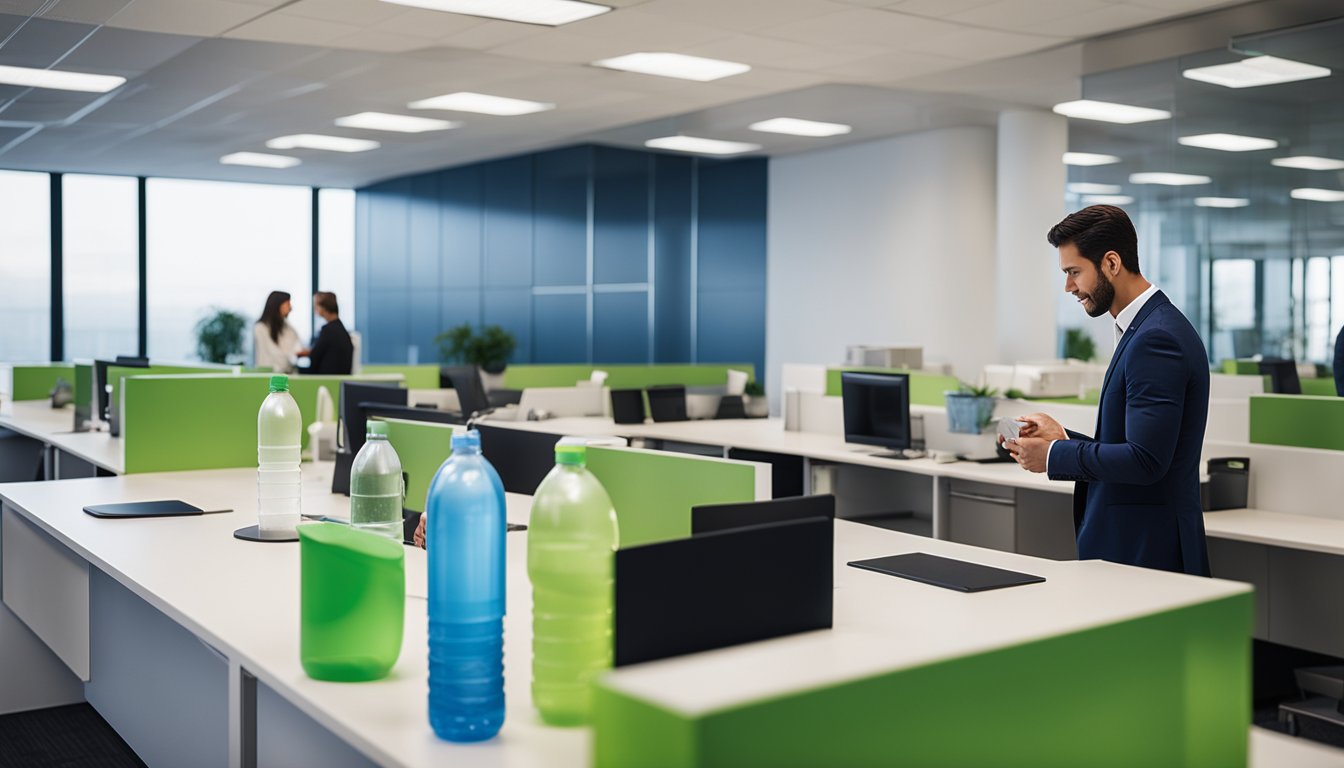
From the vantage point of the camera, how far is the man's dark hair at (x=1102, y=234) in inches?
101

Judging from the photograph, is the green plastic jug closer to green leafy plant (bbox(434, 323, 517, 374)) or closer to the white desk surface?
the white desk surface

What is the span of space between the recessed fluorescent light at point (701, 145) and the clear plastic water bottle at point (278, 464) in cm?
849

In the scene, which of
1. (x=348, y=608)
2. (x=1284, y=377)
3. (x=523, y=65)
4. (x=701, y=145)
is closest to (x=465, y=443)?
(x=348, y=608)

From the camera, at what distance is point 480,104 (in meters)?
9.82

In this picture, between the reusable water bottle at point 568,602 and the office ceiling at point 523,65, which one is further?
the office ceiling at point 523,65

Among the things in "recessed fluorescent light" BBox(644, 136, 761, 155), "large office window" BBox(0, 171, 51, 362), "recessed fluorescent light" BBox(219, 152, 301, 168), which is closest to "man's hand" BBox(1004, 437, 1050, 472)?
"recessed fluorescent light" BBox(644, 136, 761, 155)

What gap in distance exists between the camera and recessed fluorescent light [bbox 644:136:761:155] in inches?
453

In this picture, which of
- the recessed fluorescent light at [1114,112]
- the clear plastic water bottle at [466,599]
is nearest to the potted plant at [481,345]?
the recessed fluorescent light at [1114,112]

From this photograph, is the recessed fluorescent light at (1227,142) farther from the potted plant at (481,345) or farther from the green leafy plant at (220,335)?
the green leafy plant at (220,335)

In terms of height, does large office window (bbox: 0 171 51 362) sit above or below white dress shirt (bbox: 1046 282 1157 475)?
above

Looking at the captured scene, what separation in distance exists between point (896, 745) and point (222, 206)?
16.0 meters

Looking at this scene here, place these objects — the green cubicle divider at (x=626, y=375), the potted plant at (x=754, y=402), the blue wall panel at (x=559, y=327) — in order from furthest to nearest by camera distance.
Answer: the blue wall panel at (x=559, y=327) < the green cubicle divider at (x=626, y=375) < the potted plant at (x=754, y=402)

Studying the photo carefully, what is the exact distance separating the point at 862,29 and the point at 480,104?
4.01 m

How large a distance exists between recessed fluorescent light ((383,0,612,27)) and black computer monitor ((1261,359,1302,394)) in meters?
4.23
